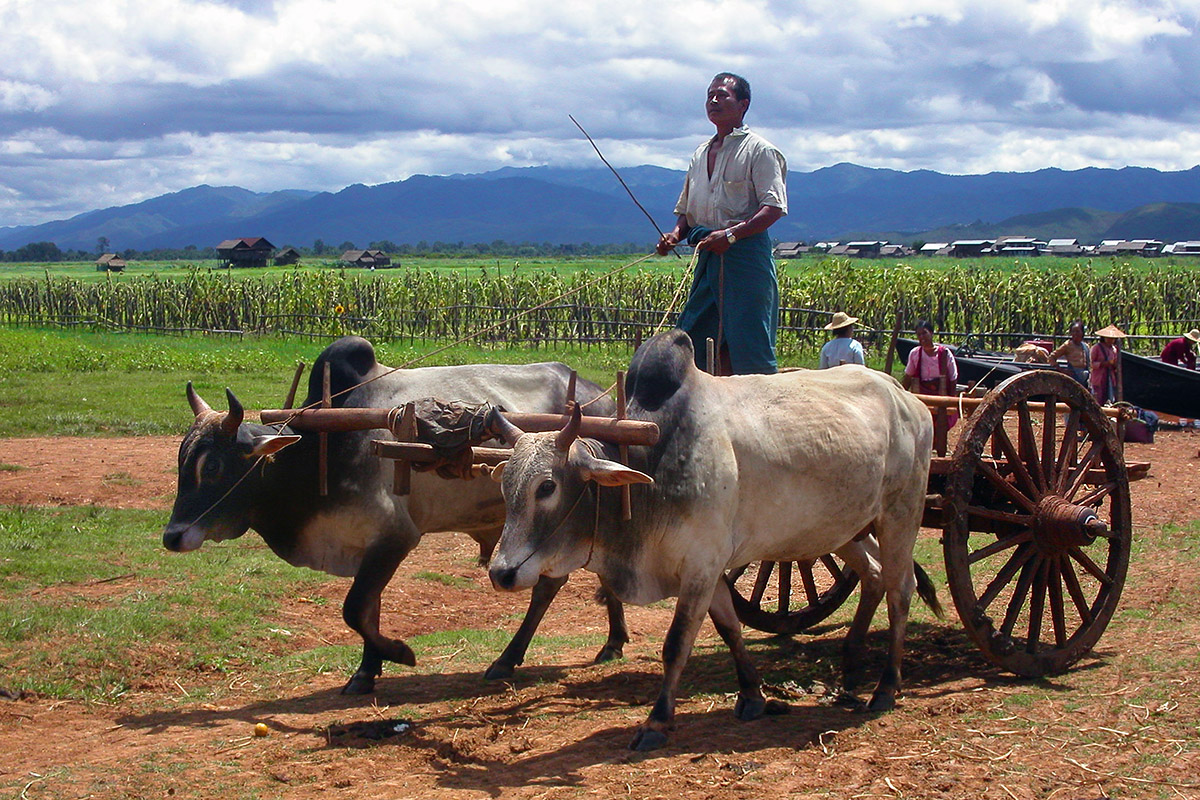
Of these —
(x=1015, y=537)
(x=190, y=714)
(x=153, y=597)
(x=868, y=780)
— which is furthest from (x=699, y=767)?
(x=153, y=597)

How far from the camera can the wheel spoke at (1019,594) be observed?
6.12 m

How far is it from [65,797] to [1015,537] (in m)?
4.85

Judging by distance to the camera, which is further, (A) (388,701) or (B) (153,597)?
(B) (153,597)

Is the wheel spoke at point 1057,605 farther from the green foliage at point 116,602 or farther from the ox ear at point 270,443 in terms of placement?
the green foliage at point 116,602

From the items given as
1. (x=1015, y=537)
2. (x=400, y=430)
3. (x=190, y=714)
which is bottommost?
(x=190, y=714)

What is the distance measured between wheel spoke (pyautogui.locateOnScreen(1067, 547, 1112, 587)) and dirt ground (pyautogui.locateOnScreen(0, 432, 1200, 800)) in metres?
0.40

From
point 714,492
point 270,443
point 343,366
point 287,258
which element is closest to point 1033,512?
point 714,492

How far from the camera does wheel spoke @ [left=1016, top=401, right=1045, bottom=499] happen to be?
6293mm

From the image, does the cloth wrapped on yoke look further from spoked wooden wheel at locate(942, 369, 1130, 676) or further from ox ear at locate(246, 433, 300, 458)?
Answer: spoked wooden wheel at locate(942, 369, 1130, 676)

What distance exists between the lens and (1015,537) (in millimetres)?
6293

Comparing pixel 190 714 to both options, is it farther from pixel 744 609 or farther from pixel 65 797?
pixel 744 609

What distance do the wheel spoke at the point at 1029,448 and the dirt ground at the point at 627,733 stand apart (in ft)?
3.40

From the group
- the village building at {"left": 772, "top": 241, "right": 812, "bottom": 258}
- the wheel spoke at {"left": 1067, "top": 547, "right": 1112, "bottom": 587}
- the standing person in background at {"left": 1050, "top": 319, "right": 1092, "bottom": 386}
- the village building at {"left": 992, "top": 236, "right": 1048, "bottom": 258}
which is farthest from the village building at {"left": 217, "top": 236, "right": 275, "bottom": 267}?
the wheel spoke at {"left": 1067, "top": 547, "right": 1112, "bottom": 587}

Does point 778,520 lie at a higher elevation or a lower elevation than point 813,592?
higher
